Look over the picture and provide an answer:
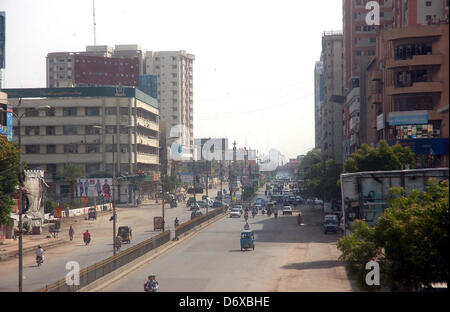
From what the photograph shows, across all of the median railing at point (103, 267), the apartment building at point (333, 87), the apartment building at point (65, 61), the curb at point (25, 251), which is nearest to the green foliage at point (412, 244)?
the median railing at point (103, 267)

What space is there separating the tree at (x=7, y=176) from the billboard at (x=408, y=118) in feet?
122

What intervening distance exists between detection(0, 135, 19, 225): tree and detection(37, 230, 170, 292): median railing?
11710 mm

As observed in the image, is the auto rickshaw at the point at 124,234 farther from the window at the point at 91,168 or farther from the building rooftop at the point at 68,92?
the building rooftop at the point at 68,92

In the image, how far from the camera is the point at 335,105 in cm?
14250

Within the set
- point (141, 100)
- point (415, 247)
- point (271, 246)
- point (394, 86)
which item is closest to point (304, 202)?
point (141, 100)

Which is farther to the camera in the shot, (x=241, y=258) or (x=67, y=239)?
(x=67, y=239)

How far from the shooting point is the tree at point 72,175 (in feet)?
334

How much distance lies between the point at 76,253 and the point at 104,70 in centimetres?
7575

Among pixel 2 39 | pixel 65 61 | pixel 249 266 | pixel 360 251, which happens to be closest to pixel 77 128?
pixel 2 39

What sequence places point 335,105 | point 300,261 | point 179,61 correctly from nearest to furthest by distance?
point 300,261
point 335,105
point 179,61

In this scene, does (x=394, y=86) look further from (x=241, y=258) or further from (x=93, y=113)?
(x=93, y=113)

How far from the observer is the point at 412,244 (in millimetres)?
17422

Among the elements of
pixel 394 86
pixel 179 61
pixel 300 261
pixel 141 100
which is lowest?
pixel 300 261

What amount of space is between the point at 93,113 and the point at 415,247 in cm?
9909
